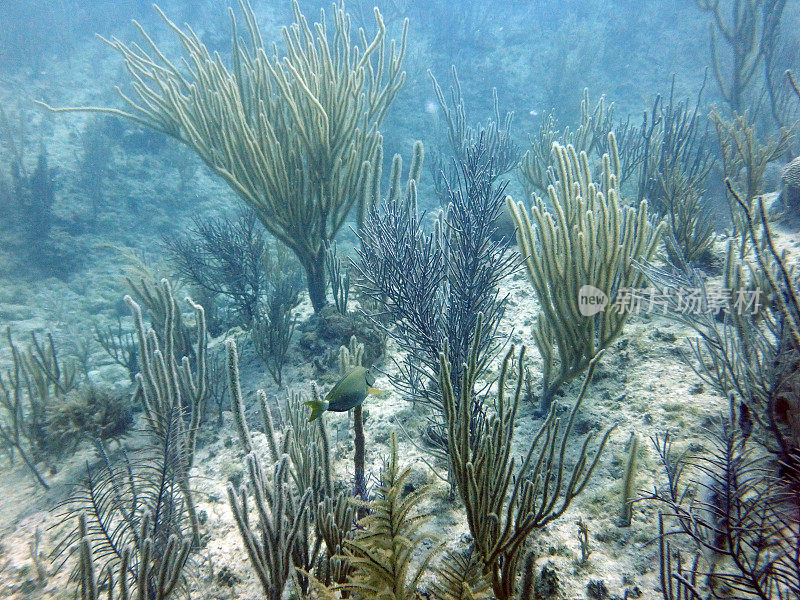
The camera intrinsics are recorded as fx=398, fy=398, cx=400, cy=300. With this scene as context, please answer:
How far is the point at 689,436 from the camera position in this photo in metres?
2.70

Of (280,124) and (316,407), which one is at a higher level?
(280,124)

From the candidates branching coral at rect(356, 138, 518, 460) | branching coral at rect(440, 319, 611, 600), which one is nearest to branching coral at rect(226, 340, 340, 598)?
branching coral at rect(440, 319, 611, 600)

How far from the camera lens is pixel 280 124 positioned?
466 centimetres

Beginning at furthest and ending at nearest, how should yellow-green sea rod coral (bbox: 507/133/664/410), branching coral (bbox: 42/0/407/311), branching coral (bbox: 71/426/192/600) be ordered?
branching coral (bbox: 42/0/407/311), yellow-green sea rod coral (bbox: 507/133/664/410), branching coral (bbox: 71/426/192/600)

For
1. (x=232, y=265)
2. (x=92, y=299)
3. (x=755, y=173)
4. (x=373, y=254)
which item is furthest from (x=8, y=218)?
(x=755, y=173)

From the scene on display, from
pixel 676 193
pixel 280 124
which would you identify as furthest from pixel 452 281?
pixel 676 193

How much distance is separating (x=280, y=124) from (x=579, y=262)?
145 inches

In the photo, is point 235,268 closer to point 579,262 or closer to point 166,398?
point 166,398

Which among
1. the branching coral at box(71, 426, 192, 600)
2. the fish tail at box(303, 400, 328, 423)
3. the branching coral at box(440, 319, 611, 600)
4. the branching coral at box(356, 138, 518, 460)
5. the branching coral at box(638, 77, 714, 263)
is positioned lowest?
the branching coral at box(71, 426, 192, 600)

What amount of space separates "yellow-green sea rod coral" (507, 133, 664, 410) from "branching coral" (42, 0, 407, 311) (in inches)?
98.4

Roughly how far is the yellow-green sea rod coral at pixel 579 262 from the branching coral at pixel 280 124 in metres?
2.50

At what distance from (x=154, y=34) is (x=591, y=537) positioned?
84.5ft

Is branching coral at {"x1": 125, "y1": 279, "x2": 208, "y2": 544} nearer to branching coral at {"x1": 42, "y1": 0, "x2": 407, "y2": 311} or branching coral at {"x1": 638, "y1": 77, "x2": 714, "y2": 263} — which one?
branching coral at {"x1": 42, "y1": 0, "x2": 407, "y2": 311}

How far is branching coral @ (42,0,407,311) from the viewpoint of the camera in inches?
175
